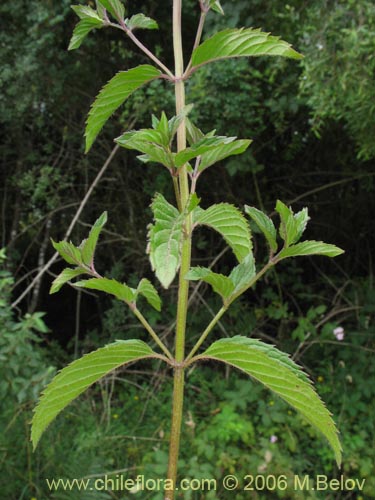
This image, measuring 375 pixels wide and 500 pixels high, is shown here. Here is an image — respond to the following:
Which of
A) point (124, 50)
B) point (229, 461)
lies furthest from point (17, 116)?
point (229, 461)

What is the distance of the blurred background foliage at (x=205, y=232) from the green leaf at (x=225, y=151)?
93cm

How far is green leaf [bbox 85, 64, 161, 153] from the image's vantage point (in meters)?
0.43

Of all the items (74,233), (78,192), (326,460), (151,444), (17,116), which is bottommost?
(326,460)

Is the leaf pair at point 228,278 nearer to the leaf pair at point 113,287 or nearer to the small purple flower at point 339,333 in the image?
the leaf pair at point 113,287

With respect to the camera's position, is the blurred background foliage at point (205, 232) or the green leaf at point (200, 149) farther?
the blurred background foliage at point (205, 232)

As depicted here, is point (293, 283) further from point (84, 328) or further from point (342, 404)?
point (84, 328)

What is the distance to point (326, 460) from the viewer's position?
177 cm

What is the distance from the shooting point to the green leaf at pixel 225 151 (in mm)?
420

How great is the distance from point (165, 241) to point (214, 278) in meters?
0.07

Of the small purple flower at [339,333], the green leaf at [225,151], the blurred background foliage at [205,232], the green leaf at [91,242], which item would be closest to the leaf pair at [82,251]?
the green leaf at [91,242]

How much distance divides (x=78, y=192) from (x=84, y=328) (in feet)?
2.74

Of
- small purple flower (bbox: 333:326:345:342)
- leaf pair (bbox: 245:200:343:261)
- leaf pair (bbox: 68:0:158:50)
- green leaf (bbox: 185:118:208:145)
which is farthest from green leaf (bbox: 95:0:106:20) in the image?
small purple flower (bbox: 333:326:345:342)

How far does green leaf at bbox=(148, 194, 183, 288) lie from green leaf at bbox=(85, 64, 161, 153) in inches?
4.3

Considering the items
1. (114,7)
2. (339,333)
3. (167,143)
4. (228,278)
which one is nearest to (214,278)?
(228,278)
